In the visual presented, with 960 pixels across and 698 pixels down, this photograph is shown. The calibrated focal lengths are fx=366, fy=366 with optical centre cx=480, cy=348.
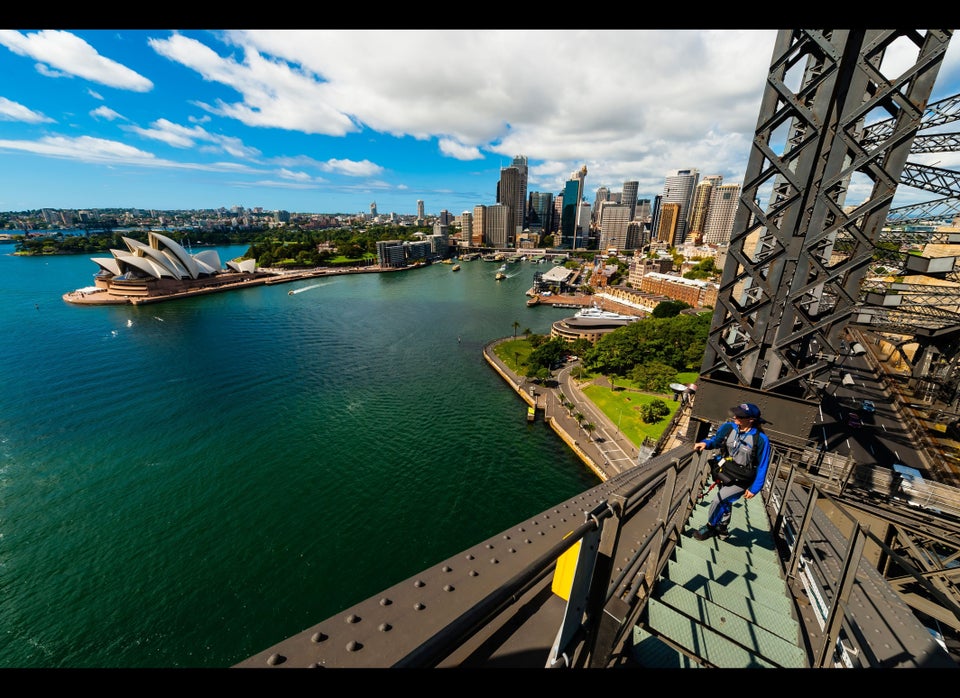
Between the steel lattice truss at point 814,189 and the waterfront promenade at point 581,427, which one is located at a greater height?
the steel lattice truss at point 814,189

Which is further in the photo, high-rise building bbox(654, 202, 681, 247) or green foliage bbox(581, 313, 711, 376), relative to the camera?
high-rise building bbox(654, 202, 681, 247)

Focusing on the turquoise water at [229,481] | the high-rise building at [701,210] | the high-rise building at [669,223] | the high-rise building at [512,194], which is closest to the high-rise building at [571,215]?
the high-rise building at [512,194]

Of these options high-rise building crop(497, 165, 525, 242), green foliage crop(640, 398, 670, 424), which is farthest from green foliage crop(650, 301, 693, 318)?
high-rise building crop(497, 165, 525, 242)

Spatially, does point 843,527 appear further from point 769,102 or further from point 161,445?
point 161,445

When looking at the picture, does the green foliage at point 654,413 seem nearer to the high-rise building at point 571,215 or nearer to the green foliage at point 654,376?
the green foliage at point 654,376

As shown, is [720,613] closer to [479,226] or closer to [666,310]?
[666,310]

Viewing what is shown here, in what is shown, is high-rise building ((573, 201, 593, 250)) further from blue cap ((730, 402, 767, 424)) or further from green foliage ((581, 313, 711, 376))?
blue cap ((730, 402, 767, 424))
